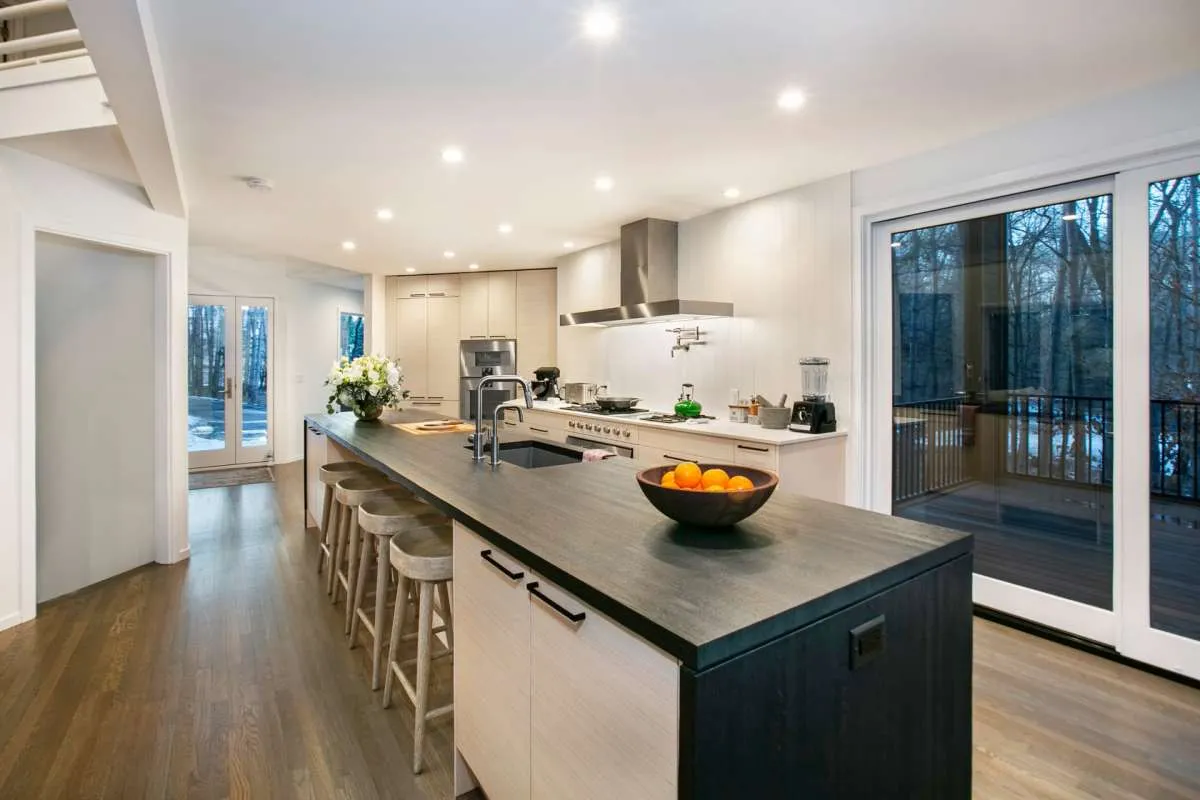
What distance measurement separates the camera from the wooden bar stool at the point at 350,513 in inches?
108

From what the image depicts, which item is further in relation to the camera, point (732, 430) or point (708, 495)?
point (732, 430)

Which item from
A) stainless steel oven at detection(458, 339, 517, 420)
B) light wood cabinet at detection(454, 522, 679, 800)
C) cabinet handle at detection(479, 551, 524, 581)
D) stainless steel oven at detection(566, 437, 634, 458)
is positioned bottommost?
light wood cabinet at detection(454, 522, 679, 800)

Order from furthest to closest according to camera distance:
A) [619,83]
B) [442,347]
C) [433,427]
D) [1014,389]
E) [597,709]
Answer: [442,347]
[433,427]
[1014,389]
[619,83]
[597,709]

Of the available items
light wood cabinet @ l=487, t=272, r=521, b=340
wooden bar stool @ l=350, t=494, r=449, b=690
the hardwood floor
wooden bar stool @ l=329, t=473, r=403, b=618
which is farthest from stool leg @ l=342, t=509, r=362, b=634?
light wood cabinet @ l=487, t=272, r=521, b=340

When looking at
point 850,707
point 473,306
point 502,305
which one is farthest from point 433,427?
point 473,306

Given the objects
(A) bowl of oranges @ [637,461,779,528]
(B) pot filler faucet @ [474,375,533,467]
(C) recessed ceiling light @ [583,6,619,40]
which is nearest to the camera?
(A) bowl of oranges @ [637,461,779,528]

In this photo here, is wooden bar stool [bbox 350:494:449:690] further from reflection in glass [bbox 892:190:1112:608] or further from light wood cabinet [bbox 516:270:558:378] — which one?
light wood cabinet [bbox 516:270:558:378]

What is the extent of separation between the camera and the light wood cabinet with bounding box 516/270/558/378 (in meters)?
6.62

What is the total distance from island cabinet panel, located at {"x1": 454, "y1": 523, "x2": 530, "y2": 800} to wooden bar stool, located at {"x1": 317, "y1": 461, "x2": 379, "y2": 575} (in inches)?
74.6

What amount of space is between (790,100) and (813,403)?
1681mm

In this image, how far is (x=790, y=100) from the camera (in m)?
2.54

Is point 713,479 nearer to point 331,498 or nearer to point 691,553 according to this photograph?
point 691,553

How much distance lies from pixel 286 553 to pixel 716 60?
385 cm

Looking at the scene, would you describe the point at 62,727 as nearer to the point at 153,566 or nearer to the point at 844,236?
the point at 153,566
